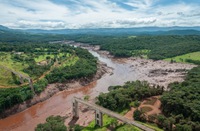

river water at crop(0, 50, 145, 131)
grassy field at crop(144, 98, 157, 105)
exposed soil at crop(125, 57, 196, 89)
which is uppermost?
grassy field at crop(144, 98, 157, 105)

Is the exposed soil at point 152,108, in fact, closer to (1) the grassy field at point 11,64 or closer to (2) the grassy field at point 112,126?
(2) the grassy field at point 112,126

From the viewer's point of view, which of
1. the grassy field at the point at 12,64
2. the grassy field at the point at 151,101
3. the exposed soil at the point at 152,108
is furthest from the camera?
the grassy field at the point at 12,64

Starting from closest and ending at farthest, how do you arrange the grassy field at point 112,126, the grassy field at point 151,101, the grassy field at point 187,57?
1. the grassy field at point 112,126
2. the grassy field at point 151,101
3. the grassy field at point 187,57

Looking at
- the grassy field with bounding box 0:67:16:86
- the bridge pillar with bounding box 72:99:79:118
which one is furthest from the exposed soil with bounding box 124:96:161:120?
the grassy field with bounding box 0:67:16:86

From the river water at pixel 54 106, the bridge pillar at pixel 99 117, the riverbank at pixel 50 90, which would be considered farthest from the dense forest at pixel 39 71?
the bridge pillar at pixel 99 117

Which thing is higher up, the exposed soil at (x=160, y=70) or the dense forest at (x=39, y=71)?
the dense forest at (x=39, y=71)

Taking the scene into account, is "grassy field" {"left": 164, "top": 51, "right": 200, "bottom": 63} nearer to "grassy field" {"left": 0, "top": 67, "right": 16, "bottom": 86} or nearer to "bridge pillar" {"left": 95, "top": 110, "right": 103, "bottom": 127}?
"bridge pillar" {"left": 95, "top": 110, "right": 103, "bottom": 127}

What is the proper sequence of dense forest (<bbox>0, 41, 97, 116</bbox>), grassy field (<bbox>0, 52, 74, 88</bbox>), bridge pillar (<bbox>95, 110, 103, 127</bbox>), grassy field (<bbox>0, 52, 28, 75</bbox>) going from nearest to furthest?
bridge pillar (<bbox>95, 110, 103, 127</bbox>)
dense forest (<bbox>0, 41, 97, 116</bbox>)
grassy field (<bbox>0, 52, 74, 88</bbox>)
grassy field (<bbox>0, 52, 28, 75</bbox>)

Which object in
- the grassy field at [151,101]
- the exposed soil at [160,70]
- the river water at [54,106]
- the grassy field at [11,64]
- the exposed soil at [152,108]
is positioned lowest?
the river water at [54,106]

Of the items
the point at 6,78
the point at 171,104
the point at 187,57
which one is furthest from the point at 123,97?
the point at 187,57

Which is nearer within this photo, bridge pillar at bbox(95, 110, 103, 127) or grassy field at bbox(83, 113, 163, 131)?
grassy field at bbox(83, 113, 163, 131)

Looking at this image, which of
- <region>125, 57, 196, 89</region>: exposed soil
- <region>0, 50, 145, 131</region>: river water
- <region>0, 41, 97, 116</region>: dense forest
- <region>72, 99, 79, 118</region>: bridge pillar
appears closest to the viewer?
<region>72, 99, 79, 118</region>: bridge pillar
